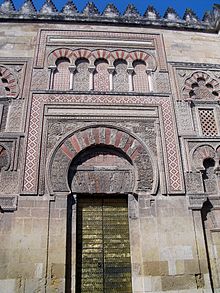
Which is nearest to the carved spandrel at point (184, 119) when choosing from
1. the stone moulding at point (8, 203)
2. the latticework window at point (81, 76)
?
the latticework window at point (81, 76)

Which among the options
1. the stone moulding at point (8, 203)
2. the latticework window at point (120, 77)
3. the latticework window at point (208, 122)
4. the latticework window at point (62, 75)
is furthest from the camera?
the latticework window at point (120, 77)

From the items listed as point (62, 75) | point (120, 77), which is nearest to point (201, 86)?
point (120, 77)

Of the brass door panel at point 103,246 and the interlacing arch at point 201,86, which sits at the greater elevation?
the interlacing arch at point 201,86

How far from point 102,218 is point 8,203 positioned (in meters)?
1.57

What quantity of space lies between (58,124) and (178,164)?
7.77ft

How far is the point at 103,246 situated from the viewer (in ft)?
15.4

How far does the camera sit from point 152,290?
432cm

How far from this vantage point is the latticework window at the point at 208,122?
577 centimetres

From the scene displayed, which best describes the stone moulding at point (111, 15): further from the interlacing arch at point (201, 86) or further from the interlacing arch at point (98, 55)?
the interlacing arch at point (201, 86)

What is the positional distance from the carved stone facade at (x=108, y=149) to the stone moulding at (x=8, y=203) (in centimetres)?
2

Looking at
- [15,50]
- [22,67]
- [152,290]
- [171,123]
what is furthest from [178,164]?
[15,50]

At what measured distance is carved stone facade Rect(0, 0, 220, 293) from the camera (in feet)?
14.7

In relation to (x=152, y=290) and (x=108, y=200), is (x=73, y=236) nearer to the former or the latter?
(x=108, y=200)

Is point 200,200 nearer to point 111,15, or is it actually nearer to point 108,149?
point 108,149
